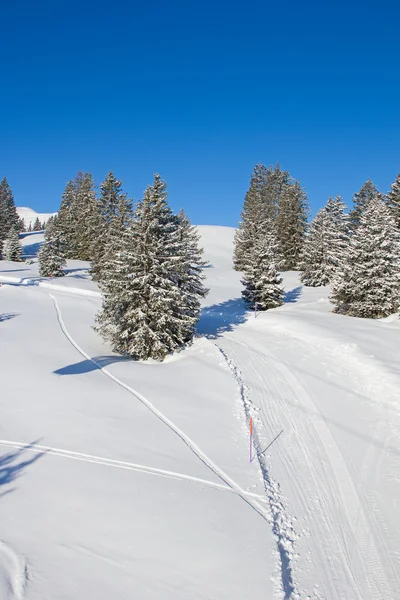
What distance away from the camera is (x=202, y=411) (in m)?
13.3

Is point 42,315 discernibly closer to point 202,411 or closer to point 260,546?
point 202,411

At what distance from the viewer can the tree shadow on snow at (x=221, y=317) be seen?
26719mm

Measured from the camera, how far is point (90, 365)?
712 inches

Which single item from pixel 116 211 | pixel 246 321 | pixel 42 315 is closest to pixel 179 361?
pixel 246 321

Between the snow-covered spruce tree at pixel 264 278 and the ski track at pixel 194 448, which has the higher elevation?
the snow-covered spruce tree at pixel 264 278

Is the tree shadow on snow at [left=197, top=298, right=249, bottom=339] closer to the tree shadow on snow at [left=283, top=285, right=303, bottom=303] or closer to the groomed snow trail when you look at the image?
the tree shadow on snow at [left=283, top=285, right=303, bottom=303]

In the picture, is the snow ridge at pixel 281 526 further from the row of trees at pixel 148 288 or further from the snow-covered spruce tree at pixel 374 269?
the snow-covered spruce tree at pixel 374 269

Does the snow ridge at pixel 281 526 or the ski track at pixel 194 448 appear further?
the ski track at pixel 194 448

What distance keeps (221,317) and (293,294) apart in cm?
1043

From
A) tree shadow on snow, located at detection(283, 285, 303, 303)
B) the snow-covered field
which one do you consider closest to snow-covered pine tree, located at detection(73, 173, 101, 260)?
tree shadow on snow, located at detection(283, 285, 303, 303)

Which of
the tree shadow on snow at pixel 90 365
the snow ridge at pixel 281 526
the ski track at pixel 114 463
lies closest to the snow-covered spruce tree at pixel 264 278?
the tree shadow on snow at pixel 90 365

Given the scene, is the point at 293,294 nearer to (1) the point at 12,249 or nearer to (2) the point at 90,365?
(2) the point at 90,365

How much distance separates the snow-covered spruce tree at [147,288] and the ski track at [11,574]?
1242 cm

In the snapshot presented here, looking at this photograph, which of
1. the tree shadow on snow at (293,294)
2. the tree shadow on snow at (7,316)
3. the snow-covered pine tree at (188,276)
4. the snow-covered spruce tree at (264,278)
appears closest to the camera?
the snow-covered pine tree at (188,276)
